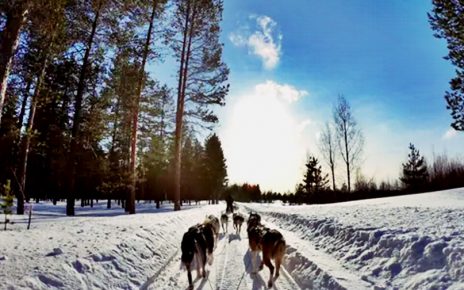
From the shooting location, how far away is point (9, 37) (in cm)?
708

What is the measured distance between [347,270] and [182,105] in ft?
54.4

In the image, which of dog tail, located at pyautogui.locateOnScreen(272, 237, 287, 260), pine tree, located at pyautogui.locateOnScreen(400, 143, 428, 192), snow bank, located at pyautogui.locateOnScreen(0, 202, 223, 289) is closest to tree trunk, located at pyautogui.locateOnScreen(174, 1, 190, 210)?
snow bank, located at pyautogui.locateOnScreen(0, 202, 223, 289)

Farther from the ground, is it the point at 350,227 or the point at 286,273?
the point at 350,227

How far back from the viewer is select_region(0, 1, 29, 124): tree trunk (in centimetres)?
695

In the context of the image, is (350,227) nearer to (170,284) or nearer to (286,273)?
(286,273)

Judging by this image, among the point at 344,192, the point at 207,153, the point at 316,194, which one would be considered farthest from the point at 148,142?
the point at 207,153

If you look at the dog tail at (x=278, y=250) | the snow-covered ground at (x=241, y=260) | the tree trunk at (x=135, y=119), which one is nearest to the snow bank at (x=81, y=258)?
the snow-covered ground at (x=241, y=260)

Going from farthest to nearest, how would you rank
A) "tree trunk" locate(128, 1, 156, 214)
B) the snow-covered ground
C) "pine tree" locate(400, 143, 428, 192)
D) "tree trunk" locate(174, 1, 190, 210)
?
"pine tree" locate(400, 143, 428, 192), "tree trunk" locate(174, 1, 190, 210), "tree trunk" locate(128, 1, 156, 214), the snow-covered ground

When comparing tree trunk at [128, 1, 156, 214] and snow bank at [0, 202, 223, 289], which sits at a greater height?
tree trunk at [128, 1, 156, 214]

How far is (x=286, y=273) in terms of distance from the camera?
25.9ft

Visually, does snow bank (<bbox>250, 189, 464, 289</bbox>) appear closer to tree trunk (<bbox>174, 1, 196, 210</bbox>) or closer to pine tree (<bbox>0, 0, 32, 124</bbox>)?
pine tree (<bbox>0, 0, 32, 124</bbox>)

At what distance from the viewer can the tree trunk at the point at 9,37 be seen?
695 centimetres

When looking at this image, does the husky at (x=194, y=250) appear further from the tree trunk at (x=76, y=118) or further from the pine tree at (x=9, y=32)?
the tree trunk at (x=76, y=118)

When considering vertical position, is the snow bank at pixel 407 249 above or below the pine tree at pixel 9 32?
below
